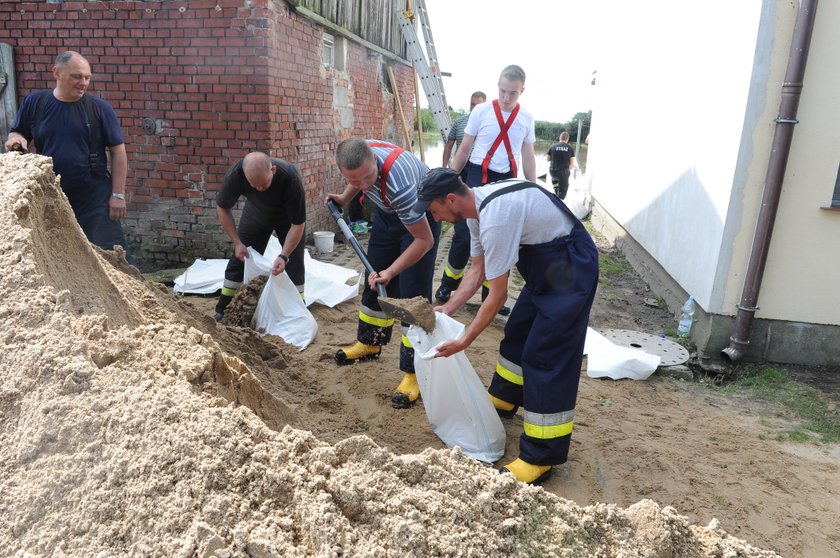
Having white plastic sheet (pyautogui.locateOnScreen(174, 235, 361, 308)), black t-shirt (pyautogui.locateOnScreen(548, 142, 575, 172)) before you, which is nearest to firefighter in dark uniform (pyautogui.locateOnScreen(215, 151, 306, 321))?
white plastic sheet (pyautogui.locateOnScreen(174, 235, 361, 308))

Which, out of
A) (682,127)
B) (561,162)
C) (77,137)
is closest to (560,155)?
(561,162)

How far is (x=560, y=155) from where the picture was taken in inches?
481

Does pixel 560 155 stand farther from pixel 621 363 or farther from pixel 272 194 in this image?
pixel 272 194

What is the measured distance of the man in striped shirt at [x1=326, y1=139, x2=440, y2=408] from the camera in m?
3.31

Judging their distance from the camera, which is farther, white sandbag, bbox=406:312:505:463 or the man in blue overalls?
white sandbag, bbox=406:312:505:463

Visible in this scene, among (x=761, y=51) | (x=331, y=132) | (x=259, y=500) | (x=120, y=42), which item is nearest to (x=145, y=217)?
(x=120, y=42)

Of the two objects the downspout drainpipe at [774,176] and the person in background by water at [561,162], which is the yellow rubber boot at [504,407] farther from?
the person in background by water at [561,162]

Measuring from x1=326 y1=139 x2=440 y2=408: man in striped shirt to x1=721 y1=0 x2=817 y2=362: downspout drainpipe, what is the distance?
2525mm

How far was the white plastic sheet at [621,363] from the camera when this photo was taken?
4.34 m

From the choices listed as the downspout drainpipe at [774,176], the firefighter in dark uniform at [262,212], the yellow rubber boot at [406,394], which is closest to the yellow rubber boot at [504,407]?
the yellow rubber boot at [406,394]

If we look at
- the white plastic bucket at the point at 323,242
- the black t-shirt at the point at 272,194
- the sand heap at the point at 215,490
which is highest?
the black t-shirt at the point at 272,194

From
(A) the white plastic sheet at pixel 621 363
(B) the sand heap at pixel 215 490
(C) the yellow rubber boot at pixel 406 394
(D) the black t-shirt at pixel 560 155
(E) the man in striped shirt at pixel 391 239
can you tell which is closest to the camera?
(B) the sand heap at pixel 215 490

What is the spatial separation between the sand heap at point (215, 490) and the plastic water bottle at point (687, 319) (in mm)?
3717

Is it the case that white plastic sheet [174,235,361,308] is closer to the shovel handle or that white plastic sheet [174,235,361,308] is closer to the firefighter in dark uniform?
the firefighter in dark uniform
